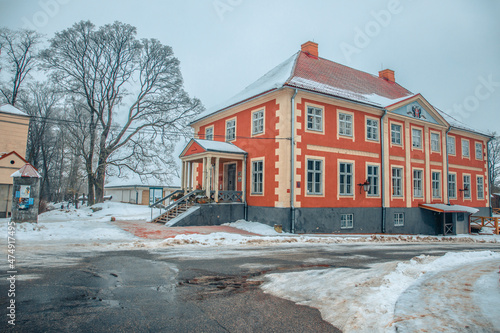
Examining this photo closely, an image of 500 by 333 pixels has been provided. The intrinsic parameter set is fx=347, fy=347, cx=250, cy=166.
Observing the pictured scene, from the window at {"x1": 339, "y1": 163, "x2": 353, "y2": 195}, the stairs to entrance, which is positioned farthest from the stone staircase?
the window at {"x1": 339, "y1": 163, "x2": 353, "y2": 195}

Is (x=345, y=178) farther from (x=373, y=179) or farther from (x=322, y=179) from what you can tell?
(x=373, y=179)

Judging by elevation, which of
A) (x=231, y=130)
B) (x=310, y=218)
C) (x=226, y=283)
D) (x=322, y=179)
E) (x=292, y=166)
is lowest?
(x=226, y=283)

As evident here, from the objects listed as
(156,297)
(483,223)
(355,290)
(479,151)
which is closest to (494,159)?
(479,151)

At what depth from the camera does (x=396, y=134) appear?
22.6 meters

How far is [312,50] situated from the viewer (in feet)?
80.3

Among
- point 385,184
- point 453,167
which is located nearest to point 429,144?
point 453,167

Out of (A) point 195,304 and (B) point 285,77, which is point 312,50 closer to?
(B) point 285,77

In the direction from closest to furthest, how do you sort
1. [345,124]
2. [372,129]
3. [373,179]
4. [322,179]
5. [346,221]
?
1. [322,179]
2. [346,221]
3. [345,124]
4. [373,179]
5. [372,129]

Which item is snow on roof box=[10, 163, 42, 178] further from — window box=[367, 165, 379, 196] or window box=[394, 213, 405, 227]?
window box=[394, 213, 405, 227]

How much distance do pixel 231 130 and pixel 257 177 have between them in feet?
13.9

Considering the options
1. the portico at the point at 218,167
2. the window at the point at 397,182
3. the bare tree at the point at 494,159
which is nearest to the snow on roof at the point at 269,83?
the portico at the point at 218,167

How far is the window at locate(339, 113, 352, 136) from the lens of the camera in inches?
779

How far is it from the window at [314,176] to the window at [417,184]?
350 inches

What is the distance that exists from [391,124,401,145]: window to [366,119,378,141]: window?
5.38 feet
